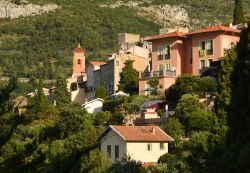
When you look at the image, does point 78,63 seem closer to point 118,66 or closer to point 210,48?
point 118,66

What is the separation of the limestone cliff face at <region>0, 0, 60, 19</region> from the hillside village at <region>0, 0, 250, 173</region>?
9084 centimetres

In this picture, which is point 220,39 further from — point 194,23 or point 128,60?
point 194,23

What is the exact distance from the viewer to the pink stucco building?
209 ft

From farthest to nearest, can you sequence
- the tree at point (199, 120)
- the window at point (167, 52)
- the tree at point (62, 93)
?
the tree at point (62, 93) < the window at point (167, 52) < the tree at point (199, 120)

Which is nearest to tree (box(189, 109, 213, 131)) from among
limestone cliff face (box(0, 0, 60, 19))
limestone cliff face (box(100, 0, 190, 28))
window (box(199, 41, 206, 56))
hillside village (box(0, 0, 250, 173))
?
hillside village (box(0, 0, 250, 173))

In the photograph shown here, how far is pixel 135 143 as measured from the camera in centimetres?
5128

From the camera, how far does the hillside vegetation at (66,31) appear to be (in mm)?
144750

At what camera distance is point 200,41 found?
6488cm

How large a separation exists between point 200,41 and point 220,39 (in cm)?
210

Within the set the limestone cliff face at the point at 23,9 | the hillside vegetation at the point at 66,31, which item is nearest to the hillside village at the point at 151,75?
the hillside vegetation at the point at 66,31

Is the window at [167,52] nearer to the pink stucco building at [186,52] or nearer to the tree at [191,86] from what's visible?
the pink stucco building at [186,52]

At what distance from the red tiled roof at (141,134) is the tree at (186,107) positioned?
160 cm

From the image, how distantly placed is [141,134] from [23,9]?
134986mm

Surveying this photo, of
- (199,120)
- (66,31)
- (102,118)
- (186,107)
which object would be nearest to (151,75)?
(102,118)
